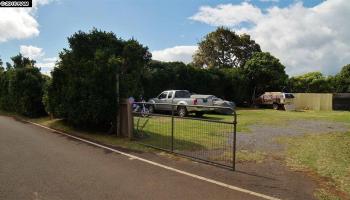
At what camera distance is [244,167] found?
8734 millimetres

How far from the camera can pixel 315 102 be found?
38.4 meters

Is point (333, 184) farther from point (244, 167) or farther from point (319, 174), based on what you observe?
point (244, 167)

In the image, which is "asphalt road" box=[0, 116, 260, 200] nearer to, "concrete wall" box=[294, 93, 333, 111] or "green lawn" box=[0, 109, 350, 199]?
"green lawn" box=[0, 109, 350, 199]

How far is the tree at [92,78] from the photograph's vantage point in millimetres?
14336

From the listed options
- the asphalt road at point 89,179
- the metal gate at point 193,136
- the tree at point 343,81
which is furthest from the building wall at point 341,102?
the asphalt road at point 89,179

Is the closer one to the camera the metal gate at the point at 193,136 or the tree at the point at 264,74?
the metal gate at the point at 193,136

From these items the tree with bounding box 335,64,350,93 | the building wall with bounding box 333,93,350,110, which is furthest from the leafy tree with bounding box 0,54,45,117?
the tree with bounding box 335,64,350,93

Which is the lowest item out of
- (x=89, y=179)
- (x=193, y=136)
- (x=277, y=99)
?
(x=89, y=179)

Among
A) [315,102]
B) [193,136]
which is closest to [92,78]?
[193,136]

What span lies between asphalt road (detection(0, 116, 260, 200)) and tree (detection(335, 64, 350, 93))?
165 ft

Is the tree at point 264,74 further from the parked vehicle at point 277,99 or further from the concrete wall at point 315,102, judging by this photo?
the concrete wall at point 315,102

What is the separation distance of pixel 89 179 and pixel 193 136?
5.03m

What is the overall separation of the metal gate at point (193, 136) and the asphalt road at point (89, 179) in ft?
5.85

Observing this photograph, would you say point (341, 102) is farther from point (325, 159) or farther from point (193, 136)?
point (325, 159)
